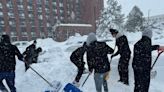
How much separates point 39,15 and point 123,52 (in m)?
64.5

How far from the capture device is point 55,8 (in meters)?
76.4

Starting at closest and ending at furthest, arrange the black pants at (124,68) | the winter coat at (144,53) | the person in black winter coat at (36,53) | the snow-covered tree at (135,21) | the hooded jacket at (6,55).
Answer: the winter coat at (144,53)
the hooded jacket at (6,55)
the black pants at (124,68)
the person in black winter coat at (36,53)
the snow-covered tree at (135,21)

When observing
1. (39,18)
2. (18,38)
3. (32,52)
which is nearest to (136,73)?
(32,52)

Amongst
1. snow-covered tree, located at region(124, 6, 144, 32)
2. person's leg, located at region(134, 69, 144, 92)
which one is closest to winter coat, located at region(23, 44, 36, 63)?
person's leg, located at region(134, 69, 144, 92)

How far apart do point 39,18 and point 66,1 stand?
1082 centimetres

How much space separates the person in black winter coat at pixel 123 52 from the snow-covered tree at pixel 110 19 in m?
45.0

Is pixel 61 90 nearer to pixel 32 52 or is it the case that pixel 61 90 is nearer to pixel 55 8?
pixel 32 52

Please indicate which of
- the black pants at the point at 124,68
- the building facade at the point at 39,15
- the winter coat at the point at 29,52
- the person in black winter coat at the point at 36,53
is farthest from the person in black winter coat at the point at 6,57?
the building facade at the point at 39,15

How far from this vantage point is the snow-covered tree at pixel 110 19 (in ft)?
182

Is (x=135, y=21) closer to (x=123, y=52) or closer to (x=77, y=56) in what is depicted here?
(x=123, y=52)

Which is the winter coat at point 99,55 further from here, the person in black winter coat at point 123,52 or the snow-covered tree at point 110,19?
the snow-covered tree at point 110,19

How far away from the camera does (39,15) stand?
7219cm

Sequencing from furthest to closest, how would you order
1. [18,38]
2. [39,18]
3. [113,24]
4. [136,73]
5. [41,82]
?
[39,18] < [18,38] < [113,24] < [41,82] < [136,73]

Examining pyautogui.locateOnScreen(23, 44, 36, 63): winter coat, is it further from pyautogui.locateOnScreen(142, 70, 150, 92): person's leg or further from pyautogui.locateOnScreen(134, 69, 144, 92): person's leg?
pyautogui.locateOnScreen(142, 70, 150, 92): person's leg
